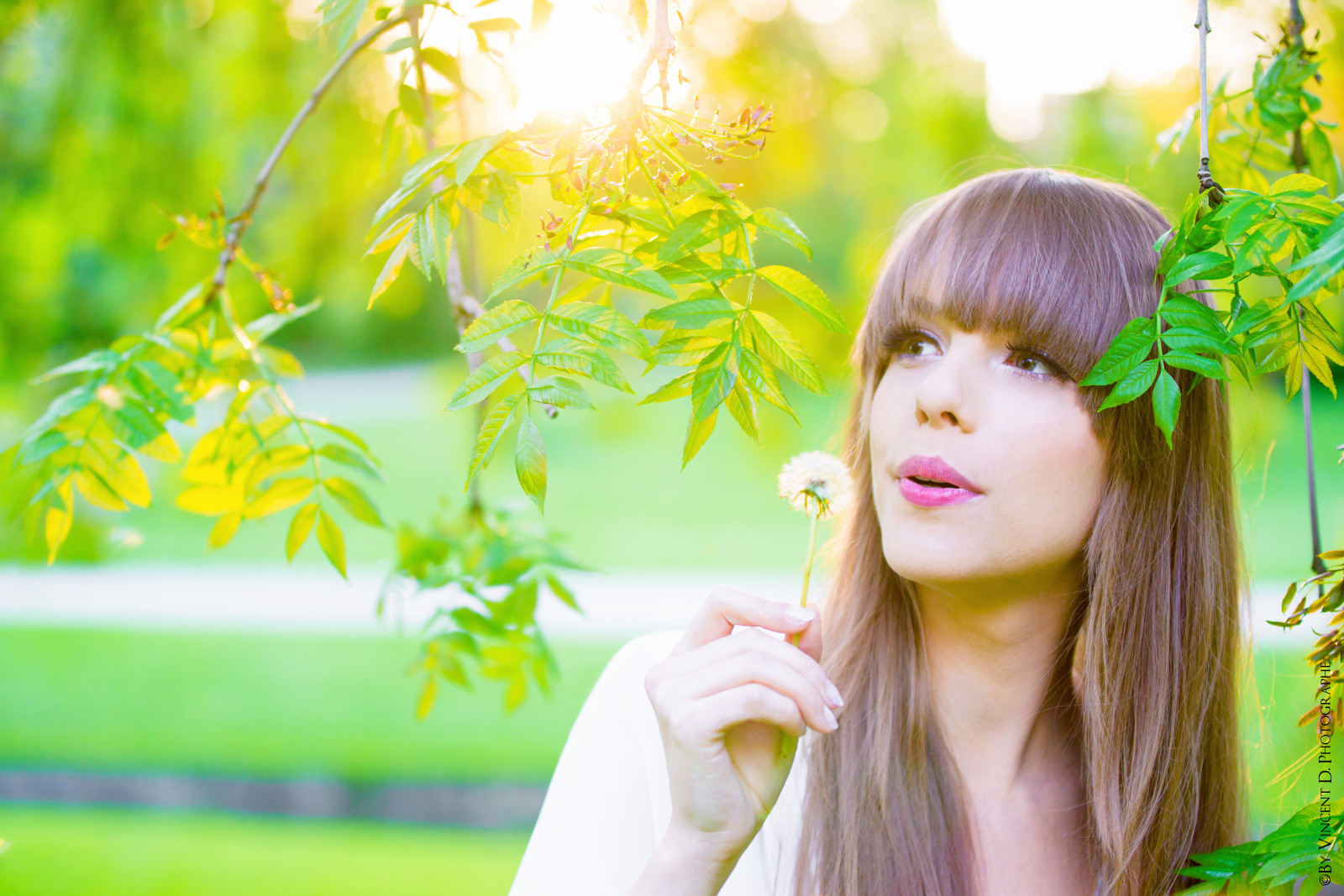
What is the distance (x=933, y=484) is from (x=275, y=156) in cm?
116

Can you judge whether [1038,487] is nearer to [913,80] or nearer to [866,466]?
[866,466]

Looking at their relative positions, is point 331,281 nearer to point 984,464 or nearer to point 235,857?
point 235,857

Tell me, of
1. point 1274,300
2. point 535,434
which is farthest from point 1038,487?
point 535,434

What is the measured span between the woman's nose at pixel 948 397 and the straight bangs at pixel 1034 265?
9 centimetres

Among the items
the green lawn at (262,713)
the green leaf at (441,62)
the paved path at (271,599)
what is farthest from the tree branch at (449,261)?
the paved path at (271,599)

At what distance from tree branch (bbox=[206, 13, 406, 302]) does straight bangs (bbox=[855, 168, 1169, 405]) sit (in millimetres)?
947

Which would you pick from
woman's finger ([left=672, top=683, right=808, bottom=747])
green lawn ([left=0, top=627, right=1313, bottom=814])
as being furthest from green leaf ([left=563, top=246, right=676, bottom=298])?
green lawn ([left=0, top=627, right=1313, bottom=814])

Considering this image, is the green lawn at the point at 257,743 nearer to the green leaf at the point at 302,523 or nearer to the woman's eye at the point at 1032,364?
the woman's eye at the point at 1032,364

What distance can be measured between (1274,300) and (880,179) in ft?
14.1

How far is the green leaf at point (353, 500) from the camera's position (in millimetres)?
1614

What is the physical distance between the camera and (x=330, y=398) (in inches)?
940

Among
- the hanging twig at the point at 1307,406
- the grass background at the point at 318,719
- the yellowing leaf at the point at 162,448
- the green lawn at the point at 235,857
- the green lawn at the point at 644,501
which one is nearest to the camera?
the hanging twig at the point at 1307,406

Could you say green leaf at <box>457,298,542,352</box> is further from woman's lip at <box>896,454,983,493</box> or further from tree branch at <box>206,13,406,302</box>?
woman's lip at <box>896,454,983,493</box>

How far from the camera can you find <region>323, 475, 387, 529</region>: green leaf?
1.61 metres
